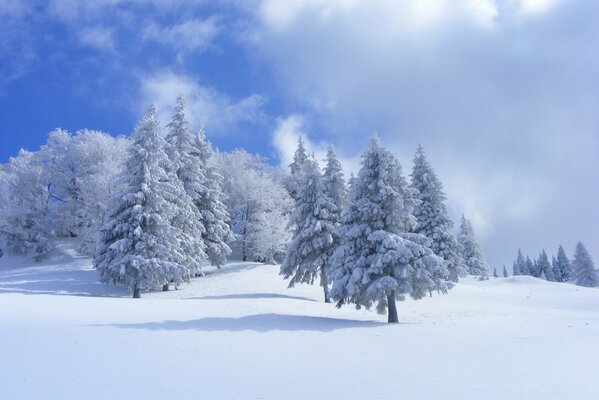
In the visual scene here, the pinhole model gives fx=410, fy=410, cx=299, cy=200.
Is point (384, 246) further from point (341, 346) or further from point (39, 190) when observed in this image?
point (39, 190)

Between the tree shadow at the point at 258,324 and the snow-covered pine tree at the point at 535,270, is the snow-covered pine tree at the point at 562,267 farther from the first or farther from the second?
the tree shadow at the point at 258,324

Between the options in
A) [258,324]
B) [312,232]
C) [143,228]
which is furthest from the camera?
[312,232]

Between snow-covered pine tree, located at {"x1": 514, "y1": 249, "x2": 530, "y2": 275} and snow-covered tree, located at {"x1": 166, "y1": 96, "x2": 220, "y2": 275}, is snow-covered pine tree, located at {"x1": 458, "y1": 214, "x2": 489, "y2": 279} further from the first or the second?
snow-covered pine tree, located at {"x1": 514, "y1": 249, "x2": 530, "y2": 275}

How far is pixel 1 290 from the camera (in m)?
28.3

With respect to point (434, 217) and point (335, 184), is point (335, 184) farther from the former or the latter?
point (434, 217)

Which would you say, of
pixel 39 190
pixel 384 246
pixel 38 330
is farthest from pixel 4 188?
pixel 384 246

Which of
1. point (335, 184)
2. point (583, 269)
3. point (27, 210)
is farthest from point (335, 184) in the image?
point (583, 269)

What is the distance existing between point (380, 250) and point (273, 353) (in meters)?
9.04

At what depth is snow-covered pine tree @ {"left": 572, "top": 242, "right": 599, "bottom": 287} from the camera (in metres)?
86.3

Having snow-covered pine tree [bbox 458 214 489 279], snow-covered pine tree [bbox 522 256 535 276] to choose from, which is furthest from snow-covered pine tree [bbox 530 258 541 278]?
snow-covered pine tree [bbox 458 214 489 279]

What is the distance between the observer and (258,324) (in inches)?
725

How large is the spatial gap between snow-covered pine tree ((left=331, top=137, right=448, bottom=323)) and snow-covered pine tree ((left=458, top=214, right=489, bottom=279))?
140 ft

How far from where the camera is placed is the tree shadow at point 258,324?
16672 millimetres

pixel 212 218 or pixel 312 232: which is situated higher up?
pixel 212 218
